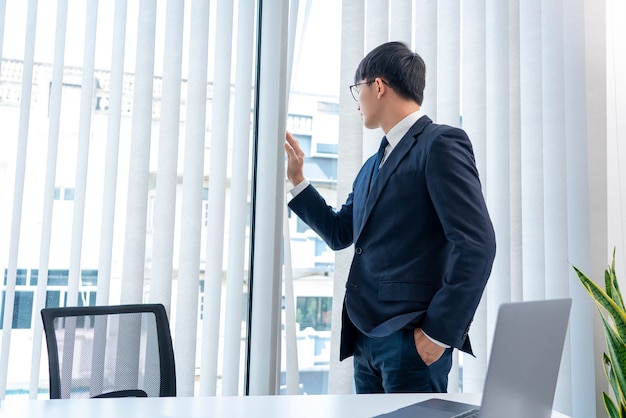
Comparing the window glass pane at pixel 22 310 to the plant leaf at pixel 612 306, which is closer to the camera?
the window glass pane at pixel 22 310

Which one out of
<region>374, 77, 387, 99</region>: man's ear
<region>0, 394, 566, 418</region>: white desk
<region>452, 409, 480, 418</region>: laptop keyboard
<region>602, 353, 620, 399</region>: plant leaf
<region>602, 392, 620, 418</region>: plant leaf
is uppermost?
<region>374, 77, 387, 99</region>: man's ear

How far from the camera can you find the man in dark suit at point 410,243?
5.20 ft

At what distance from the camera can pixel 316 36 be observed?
253 centimetres

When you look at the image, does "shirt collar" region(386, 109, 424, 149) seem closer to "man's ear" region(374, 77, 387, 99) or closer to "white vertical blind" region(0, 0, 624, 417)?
"man's ear" region(374, 77, 387, 99)

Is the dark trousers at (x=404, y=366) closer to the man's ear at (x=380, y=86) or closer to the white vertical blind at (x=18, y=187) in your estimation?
the man's ear at (x=380, y=86)

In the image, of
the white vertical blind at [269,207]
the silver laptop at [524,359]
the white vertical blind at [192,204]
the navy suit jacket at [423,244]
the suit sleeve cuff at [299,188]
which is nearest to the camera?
the silver laptop at [524,359]

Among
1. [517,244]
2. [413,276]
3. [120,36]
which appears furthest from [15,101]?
[517,244]

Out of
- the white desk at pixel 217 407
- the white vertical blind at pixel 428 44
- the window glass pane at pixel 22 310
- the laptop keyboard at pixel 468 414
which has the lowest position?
the white desk at pixel 217 407

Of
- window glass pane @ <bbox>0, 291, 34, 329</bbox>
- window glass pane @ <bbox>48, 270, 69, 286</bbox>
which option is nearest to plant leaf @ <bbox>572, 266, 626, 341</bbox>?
window glass pane @ <bbox>48, 270, 69, 286</bbox>

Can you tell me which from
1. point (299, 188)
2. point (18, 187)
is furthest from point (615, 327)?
point (18, 187)

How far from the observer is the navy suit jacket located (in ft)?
5.18

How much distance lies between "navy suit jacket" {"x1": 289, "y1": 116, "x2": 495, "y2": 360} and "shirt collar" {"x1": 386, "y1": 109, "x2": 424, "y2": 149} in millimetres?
27

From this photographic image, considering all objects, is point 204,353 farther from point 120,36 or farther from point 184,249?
point 120,36

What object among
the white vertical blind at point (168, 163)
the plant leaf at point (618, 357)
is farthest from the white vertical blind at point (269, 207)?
the plant leaf at point (618, 357)
